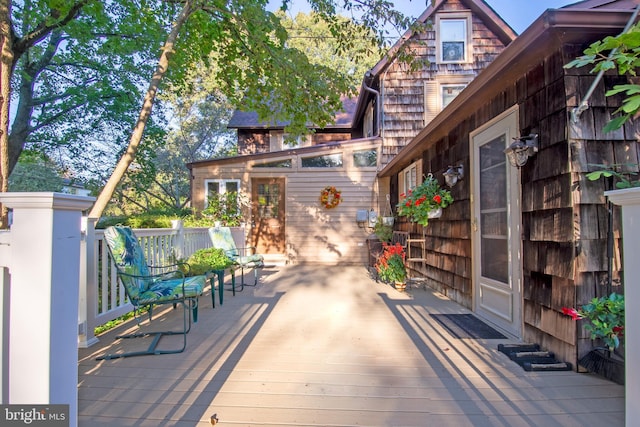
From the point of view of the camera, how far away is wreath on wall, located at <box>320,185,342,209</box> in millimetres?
7594

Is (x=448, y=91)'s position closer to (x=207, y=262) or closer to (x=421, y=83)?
(x=421, y=83)

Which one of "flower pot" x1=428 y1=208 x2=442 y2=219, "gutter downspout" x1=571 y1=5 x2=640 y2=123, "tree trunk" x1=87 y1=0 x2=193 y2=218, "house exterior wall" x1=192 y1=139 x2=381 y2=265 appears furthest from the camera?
"house exterior wall" x1=192 y1=139 x2=381 y2=265

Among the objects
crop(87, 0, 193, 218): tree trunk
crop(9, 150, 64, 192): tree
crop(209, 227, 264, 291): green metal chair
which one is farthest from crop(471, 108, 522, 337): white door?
crop(9, 150, 64, 192): tree

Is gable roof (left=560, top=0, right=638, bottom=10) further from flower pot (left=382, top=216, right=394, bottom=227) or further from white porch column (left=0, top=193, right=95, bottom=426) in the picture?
flower pot (left=382, top=216, right=394, bottom=227)

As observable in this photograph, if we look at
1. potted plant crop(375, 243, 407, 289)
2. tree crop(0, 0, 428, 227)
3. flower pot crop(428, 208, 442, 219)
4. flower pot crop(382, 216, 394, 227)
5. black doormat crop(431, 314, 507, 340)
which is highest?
tree crop(0, 0, 428, 227)

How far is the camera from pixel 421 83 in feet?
24.3

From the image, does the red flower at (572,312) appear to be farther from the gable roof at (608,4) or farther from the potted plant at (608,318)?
the gable roof at (608,4)

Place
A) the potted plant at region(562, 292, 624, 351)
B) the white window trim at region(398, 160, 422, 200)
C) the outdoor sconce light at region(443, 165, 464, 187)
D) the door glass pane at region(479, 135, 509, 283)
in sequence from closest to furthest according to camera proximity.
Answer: the potted plant at region(562, 292, 624, 351), the door glass pane at region(479, 135, 509, 283), the outdoor sconce light at region(443, 165, 464, 187), the white window trim at region(398, 160, 422, 200)

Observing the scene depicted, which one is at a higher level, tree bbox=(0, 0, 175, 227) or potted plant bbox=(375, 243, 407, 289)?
tree bbox=(0, 0, 175, 227)

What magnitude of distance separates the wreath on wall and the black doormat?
177 inches

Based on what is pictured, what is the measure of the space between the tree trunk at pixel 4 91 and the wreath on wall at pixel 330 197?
5.49 m

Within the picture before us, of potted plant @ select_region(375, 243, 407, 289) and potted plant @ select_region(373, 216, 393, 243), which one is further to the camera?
potted plant @ select_region(373, 216, 393, 243)

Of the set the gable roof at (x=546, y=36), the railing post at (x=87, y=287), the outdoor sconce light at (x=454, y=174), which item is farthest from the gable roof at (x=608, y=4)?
the railing post at (x=87, y=287)

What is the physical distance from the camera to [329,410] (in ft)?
5.48
